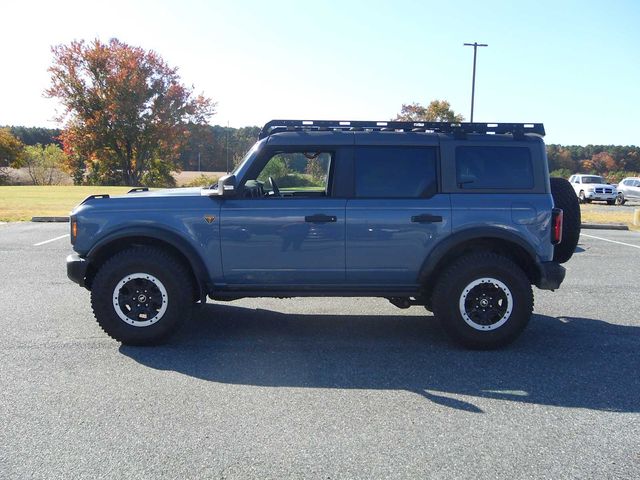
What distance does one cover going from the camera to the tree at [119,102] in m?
40.3

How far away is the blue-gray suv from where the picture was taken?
512 cm

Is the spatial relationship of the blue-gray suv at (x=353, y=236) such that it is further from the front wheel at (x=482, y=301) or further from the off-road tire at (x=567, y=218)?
the off-road tire at (x=567, y=218)

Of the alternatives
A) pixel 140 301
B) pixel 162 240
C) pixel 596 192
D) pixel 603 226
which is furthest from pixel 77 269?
pixel 596 192

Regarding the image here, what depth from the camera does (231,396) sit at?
13.4 ft

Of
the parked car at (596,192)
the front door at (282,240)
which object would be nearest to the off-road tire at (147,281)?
the front door at (282,240)

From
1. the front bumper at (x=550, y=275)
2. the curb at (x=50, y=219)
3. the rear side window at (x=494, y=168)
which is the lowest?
the curb at (x=50, y=219)

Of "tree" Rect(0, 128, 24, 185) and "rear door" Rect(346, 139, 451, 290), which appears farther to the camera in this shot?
"tree" Rect(0, 128, 24, 185)

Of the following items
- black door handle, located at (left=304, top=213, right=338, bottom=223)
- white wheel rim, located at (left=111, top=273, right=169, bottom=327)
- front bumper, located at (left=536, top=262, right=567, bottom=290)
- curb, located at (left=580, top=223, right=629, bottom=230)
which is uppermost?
black door handle, located at (left=304, top=213, right=338, bottom=223)

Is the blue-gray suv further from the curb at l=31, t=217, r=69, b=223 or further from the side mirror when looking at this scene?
the curb at l=31, t=217, r=69, b=223

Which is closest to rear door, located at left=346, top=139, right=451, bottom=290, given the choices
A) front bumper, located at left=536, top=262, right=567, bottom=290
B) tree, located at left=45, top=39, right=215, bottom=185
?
front bumper, located at left=536, top=262, right=567, bottom=290

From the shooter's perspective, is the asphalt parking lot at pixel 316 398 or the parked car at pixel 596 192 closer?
the asphalt parking lot at pixel 316 398

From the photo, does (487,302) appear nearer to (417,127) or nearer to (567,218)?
(567,218)

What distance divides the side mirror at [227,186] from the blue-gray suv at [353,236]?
0.01 m

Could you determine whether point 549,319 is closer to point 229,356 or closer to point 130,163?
point 229,356
